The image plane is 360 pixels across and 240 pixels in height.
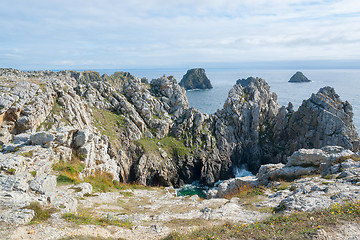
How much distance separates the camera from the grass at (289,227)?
1127 centimetres

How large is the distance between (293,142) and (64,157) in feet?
222

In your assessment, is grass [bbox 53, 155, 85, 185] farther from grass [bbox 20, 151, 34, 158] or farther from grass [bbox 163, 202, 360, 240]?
grass [bbox 163, 202, 360, 240]

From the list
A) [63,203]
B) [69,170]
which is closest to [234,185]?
[69,170]

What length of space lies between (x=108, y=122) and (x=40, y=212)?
1986 inches

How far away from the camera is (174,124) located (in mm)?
72312

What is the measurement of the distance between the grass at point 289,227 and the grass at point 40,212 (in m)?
7.06

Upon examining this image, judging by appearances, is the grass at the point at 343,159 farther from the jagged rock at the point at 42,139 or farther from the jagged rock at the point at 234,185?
the jagged rock at the point at 42,139

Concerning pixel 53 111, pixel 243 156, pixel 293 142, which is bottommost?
pixel 243 156

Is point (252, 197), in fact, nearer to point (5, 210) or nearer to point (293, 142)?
point (5, 210)

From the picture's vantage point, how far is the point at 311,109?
68.9 m

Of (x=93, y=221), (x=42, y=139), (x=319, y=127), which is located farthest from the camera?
(x=319, y=127)

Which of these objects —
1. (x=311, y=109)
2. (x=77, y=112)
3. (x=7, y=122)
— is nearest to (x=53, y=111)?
(x=77, y=112)


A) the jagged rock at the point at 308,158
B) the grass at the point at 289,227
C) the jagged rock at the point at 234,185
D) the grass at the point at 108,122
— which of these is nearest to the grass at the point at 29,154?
the grass at the point at 289,227

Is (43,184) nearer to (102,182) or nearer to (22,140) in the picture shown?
(102,182)
